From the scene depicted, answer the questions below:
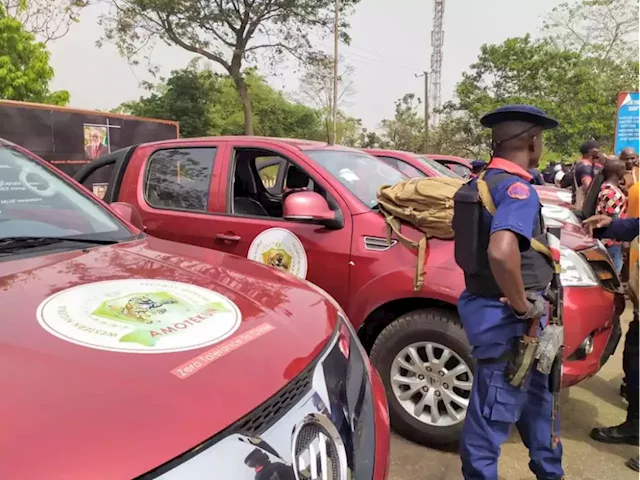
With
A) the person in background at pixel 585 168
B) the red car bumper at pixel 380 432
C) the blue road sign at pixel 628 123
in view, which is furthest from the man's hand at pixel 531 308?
the blue road sign at pixel 628 123

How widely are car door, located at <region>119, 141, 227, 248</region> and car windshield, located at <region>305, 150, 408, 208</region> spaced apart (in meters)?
0.80

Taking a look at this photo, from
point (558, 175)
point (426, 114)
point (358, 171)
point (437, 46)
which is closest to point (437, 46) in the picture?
point (437, 46)

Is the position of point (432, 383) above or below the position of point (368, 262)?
below

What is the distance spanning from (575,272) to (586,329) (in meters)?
0.35

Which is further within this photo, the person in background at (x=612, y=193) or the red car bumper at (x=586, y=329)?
the person in background at (x=612, y=193)

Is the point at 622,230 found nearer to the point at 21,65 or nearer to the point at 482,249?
the point at 482,249

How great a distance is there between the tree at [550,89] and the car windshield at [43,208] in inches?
1010

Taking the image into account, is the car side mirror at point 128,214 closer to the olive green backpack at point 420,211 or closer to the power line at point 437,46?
the olive green backpack at point 420,211

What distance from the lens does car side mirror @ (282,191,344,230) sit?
2.98m

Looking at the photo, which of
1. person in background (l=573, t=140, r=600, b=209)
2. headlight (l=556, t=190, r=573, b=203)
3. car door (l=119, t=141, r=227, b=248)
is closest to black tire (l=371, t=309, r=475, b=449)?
car door (l=119, t=141, r=227, b=248)

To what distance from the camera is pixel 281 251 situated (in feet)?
11.0

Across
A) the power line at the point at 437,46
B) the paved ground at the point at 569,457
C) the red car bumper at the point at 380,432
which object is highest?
the power line at the point at 437,46

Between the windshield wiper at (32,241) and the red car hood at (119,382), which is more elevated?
the windshield wiper at (32,241)

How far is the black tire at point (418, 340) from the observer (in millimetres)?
2771
